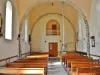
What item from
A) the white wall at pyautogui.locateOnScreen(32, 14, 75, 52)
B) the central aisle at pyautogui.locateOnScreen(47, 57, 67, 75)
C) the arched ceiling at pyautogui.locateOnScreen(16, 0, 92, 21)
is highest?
the arched ceiling at pyautogui.locateOnScreen(16, 0, 92, 21)

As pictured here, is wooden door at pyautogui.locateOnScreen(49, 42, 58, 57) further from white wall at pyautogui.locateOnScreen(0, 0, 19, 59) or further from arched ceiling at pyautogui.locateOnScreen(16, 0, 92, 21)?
white wall at pyautogui.locateOnScreen(0, 0, 19, 59)

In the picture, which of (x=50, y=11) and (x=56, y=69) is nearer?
(x=56, y=69)

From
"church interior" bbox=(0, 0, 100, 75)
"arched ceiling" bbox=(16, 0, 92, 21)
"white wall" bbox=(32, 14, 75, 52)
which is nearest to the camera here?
"church interior" bbox=(0, 0, 100, 75)

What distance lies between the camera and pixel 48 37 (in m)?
24.2

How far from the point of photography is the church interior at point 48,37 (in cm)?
705

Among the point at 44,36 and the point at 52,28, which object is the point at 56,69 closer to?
the point at 44,36

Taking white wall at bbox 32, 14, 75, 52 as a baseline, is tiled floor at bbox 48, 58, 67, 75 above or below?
below

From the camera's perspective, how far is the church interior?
7051mm

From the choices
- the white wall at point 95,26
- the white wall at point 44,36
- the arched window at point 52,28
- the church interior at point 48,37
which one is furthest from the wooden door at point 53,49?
the white wall at point 95,26

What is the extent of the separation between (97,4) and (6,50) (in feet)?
20.6

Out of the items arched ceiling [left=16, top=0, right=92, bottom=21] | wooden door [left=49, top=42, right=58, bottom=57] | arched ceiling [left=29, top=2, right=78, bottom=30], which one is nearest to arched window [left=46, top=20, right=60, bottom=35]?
wooden door [left=49, top=42, right=58, bottom=57]

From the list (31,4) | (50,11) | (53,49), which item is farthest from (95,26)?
(53,49)

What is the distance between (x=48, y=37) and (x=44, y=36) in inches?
20.1

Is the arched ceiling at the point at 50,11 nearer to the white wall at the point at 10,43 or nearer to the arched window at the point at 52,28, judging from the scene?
the arched window at the point at 52,28
